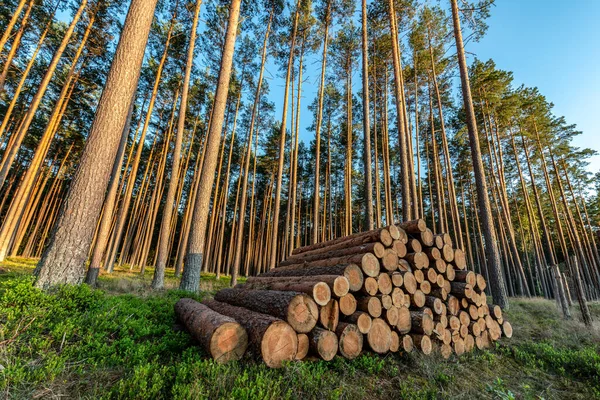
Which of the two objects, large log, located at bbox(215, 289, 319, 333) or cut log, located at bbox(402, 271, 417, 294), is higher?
cut log, located at bbox(402, 271, 417, 294)

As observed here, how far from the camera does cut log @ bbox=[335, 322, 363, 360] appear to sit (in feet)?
10.6

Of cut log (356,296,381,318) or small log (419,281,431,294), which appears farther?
small log (419,281,431,294)

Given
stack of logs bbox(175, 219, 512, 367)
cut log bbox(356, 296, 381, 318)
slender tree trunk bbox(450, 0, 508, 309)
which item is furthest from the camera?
slender tree trunk bbox(450, 0, 508, 309)

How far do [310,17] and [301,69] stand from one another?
9.56 ft

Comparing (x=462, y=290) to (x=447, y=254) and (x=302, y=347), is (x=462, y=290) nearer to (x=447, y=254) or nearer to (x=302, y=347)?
(x=447, y=254)

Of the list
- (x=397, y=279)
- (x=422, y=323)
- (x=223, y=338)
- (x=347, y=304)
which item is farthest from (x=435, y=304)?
(x=223, y=338)

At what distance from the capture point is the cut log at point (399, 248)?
179 inches

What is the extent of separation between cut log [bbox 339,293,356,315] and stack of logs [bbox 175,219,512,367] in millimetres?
14

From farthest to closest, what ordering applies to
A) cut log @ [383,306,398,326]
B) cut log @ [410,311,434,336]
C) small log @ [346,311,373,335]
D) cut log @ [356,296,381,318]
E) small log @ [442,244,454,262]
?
small log @ [442,244,454,262]
cut log @ [410,311,434,336]
cut log @ [383,306,398,326]
cut log @ [356,296,381,318]
small log @ [346,311,373,335]

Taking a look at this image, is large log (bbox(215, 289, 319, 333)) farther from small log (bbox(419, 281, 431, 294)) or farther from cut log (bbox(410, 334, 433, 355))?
small log (bbox(419, 281, 431, 294))

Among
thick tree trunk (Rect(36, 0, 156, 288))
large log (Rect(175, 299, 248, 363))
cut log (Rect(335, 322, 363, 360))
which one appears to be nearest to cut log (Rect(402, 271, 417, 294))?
cut log (Rect(335, 322, 363, 360))

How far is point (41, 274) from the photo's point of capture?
3.86 metres

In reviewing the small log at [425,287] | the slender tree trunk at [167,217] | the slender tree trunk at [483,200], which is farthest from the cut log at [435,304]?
the slender tree trunk at [167,217]

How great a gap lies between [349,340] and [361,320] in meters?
0.36
